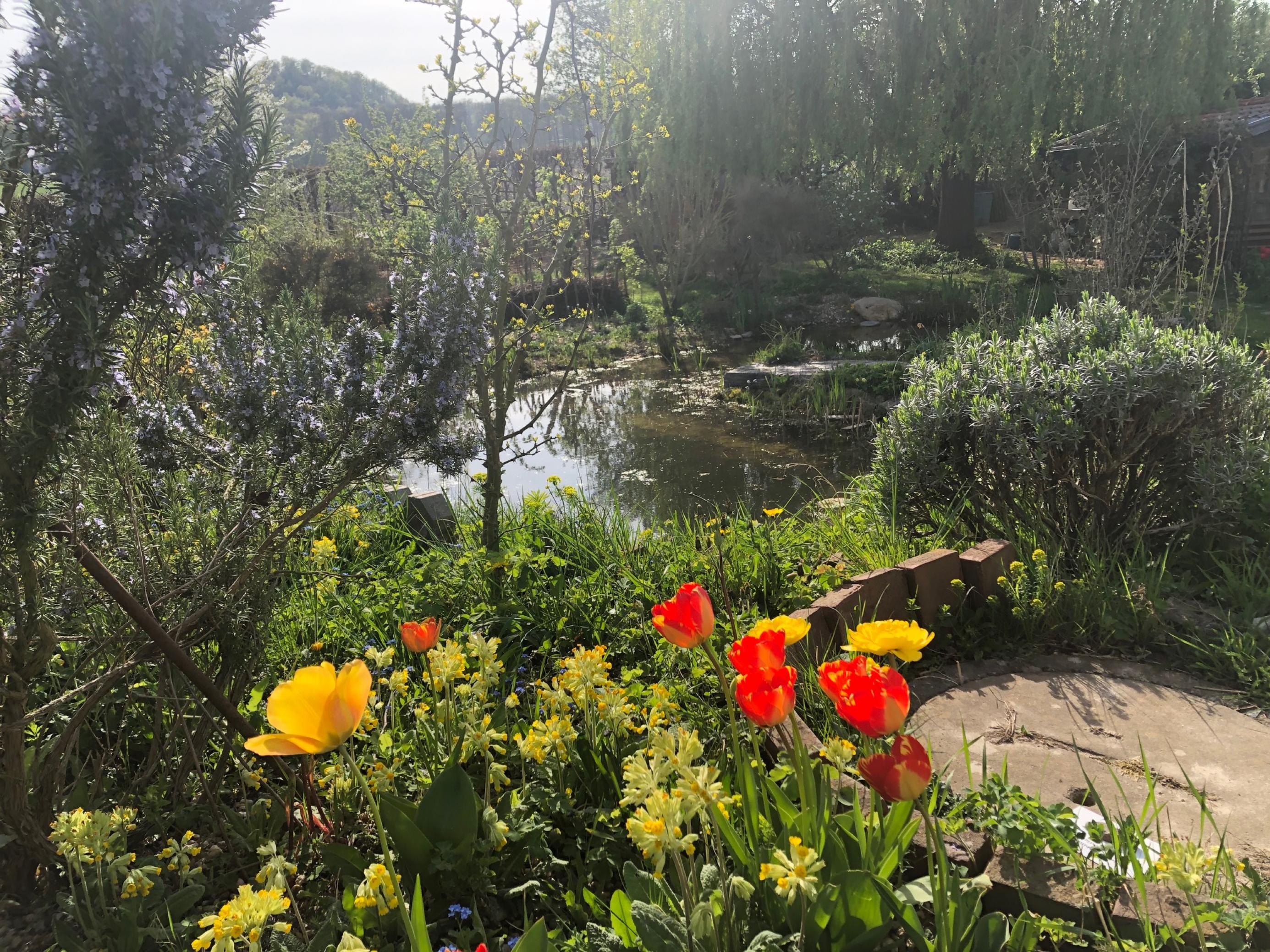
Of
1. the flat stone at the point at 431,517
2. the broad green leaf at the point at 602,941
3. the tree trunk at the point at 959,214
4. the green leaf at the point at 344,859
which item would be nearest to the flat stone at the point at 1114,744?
the broad green leaf at the point at 602,941

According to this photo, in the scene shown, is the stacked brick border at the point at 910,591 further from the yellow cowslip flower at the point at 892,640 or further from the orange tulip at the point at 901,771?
the orange tulip at the point at 901,771

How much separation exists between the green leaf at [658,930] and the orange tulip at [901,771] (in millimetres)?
423

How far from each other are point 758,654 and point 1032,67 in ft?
44.8

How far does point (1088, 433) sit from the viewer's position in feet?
9.74

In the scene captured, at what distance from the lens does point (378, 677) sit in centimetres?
246

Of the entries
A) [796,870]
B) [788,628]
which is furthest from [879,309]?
[796,870]

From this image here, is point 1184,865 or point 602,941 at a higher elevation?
point 1184,865

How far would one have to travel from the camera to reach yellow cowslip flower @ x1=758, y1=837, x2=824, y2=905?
108cm

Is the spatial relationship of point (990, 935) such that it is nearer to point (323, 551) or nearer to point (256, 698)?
point (256, 698)

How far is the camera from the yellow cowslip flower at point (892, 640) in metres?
1.21

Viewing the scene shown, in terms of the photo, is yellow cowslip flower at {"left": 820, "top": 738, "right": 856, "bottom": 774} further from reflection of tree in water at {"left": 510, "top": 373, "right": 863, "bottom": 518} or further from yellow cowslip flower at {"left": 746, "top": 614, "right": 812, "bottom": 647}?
reflection of tree in water at {"left": 510, "top": 373, "right": 863, "bottom": 518}

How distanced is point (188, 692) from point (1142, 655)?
9.08ft

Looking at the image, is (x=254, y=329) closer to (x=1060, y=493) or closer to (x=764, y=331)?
(x=1060, y=493)

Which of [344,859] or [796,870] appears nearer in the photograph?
[796,870]
